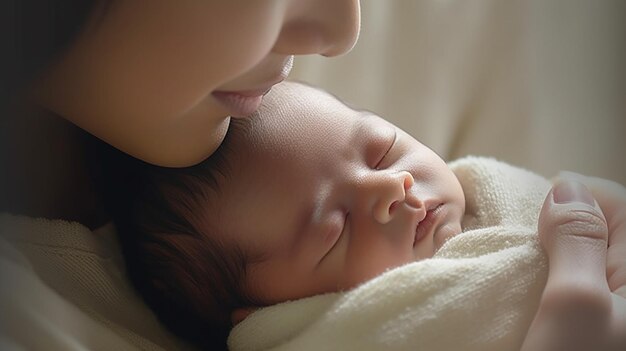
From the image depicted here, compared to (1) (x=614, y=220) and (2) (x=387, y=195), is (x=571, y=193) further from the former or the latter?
(2) (x=387, y=195)

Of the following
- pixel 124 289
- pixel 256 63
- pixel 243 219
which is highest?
pixel 256 63

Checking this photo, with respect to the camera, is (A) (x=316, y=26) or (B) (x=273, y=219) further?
(B) (x=273, y=219)

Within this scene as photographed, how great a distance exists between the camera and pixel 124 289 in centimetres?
90

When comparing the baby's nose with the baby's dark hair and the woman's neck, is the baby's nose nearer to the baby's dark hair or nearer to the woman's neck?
the baby's dark hair

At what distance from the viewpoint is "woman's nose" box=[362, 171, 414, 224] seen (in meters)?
0.86

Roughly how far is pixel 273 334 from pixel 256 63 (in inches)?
12.1

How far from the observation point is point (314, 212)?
2.82 feet

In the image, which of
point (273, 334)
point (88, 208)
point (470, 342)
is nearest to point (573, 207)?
point (470, 342)

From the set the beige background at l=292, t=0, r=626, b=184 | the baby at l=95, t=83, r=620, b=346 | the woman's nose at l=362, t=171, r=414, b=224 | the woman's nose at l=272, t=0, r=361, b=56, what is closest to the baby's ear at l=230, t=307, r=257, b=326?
the baby at l=95, t=83, r=620, b=346

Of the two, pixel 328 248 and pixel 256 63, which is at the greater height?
pixel 256 63

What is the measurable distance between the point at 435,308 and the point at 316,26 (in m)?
0.28

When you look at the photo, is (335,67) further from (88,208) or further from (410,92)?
(88,208)

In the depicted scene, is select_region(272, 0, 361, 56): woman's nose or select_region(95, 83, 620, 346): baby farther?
select_region(95, 83, 620, 346): baby

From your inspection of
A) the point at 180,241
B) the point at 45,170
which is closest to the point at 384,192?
the point at 180,241
